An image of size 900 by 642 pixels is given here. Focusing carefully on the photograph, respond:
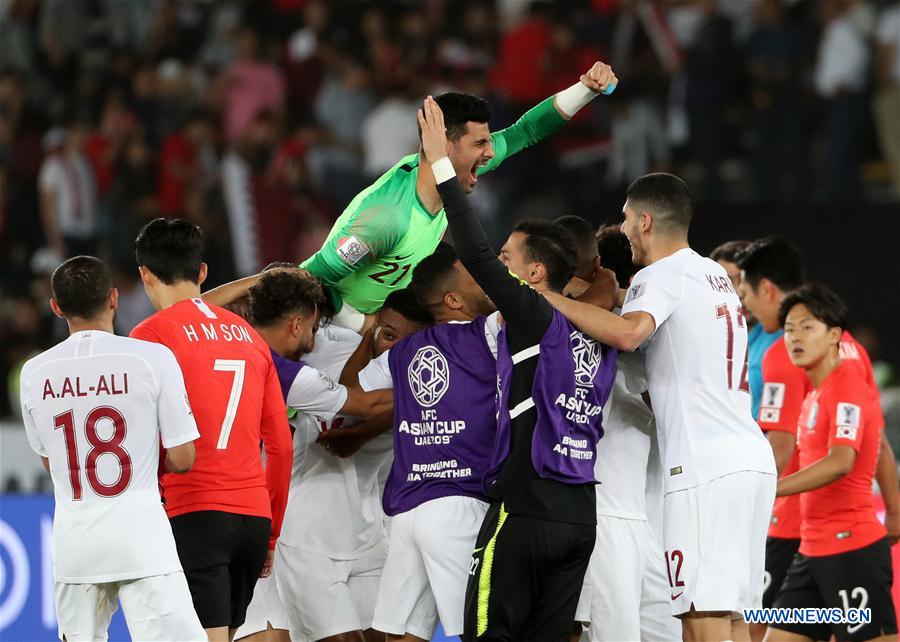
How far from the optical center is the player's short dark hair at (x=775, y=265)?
7668mm

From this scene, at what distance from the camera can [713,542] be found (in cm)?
545

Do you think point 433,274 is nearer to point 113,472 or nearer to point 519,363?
point 519,363

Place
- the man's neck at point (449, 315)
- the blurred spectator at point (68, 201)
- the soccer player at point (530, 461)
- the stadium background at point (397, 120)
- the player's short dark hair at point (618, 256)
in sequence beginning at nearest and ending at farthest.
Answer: the soccer player at point (530, 461)
the man's neck at point (449, 315)
the player's short dark hair at point (618, 256)
the stadium background at point (397, 120)
the blurred spectator at point (68, 201)

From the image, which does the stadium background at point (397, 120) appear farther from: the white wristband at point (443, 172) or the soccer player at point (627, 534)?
the white wristband at point (443, 172)

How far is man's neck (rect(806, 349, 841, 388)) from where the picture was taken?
709 cm

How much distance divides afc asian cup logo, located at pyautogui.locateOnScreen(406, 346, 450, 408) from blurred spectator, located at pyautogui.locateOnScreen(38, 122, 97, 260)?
29.4 ft

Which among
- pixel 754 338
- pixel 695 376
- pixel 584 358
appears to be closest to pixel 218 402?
pixel 584 358

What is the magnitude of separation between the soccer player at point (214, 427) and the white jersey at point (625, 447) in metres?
1.52

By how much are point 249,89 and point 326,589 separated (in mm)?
9185

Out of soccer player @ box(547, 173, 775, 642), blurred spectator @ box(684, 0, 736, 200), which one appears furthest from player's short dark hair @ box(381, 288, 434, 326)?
blurred spectator @ box(684, 0, 736, 200)

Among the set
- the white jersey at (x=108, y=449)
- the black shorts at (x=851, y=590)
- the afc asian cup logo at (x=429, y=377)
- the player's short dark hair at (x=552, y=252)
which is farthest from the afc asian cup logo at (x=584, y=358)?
the black shorts at (x=851, y=590)

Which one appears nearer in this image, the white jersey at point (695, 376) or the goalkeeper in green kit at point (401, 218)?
the white jersey at point (695, 376)

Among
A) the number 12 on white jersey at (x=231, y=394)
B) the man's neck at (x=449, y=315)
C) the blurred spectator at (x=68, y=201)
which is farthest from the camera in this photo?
the blurred spectator at (x=68, y=201)

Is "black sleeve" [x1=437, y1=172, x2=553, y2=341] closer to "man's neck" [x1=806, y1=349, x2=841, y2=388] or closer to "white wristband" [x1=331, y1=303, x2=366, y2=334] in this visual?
"white wristband" [x1=331, y1=303, x2=366, y2=334]
